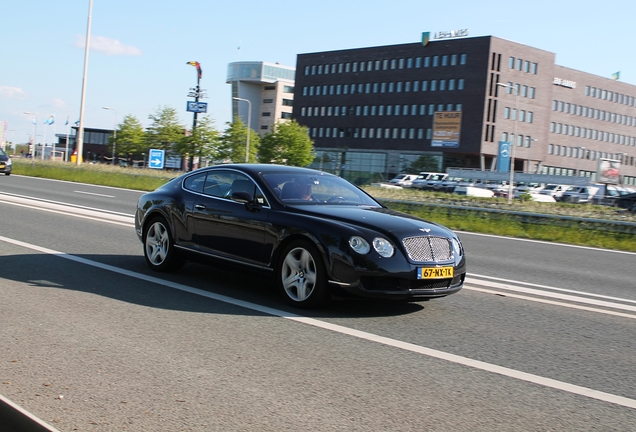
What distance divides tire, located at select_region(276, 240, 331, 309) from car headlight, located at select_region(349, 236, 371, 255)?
37 cm

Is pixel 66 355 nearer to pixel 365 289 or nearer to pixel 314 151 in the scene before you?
pixel 365 289

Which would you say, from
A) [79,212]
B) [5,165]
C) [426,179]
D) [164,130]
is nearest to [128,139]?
[164,130]

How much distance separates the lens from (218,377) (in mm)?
4824

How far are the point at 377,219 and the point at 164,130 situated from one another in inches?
2993

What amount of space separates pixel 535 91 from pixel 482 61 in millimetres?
10207

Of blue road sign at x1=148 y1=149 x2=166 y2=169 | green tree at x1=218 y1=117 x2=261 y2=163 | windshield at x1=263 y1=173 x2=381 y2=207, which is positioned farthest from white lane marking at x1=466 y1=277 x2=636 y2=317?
green tree at x1=218 y1=117 x2=261 y2=163

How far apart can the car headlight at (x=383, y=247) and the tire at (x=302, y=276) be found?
1.79 ft

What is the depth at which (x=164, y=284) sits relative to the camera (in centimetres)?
832

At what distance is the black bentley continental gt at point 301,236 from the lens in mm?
6824

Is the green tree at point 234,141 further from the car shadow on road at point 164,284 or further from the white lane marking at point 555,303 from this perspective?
the white lane marking at point 555,303

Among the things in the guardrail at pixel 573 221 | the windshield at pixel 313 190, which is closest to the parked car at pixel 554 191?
the guardrail at pixel 573 221

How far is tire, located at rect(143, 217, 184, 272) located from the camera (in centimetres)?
891

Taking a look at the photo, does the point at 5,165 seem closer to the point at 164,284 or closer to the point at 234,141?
the point at 164,284

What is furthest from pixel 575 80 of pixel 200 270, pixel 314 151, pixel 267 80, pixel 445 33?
pixel 200 270
